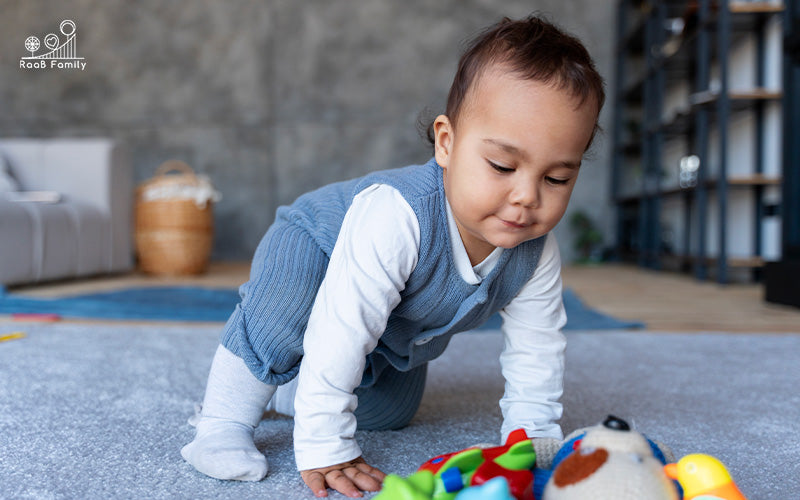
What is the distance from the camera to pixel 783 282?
2.16 metres

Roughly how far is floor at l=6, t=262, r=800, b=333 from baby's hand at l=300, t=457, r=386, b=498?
4.16ft

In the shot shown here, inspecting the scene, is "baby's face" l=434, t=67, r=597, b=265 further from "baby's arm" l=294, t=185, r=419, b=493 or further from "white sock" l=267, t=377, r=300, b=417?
"white sock" l=267, t=377, r=300, b=417

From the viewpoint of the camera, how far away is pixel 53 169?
10.1ft

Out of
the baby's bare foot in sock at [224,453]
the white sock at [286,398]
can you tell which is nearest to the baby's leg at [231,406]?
the baby's bare foot in sock at [224,453]

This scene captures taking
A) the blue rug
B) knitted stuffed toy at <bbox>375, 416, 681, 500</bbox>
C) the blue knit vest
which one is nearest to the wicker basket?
the blue rug

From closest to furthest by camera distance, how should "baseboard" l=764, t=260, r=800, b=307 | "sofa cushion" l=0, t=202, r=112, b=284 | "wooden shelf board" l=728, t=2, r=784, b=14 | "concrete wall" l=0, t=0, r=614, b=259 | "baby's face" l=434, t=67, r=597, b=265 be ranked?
"baby's face" l=434, t=67, r=597, b=265 → "baseboard" l=764, t=260, r=800, b=307 → "sofa cushion" l=0, t=202, r=112, b=284 → "wooden shelf board" l=728, t=2, r=784, b=14 → "concrete wall" l=0, t=0, r=614, b=259

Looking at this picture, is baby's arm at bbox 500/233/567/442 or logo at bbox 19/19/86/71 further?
logo at bbox 19/19/86/71

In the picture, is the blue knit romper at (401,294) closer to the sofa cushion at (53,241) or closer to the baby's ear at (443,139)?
the baby's ear at (443,139)

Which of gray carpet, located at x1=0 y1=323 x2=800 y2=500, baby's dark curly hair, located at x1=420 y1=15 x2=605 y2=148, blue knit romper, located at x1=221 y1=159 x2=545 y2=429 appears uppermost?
baby's dark curly hair, located at x1=420 y1=15 x2=605 y2=148

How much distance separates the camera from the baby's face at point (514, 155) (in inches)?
24.8

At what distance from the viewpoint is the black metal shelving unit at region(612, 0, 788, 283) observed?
290 centimetres

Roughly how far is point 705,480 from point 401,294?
0.36 metres

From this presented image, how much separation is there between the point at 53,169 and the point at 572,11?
326cm

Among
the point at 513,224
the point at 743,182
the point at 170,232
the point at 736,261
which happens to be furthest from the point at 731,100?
the point at 513,224
